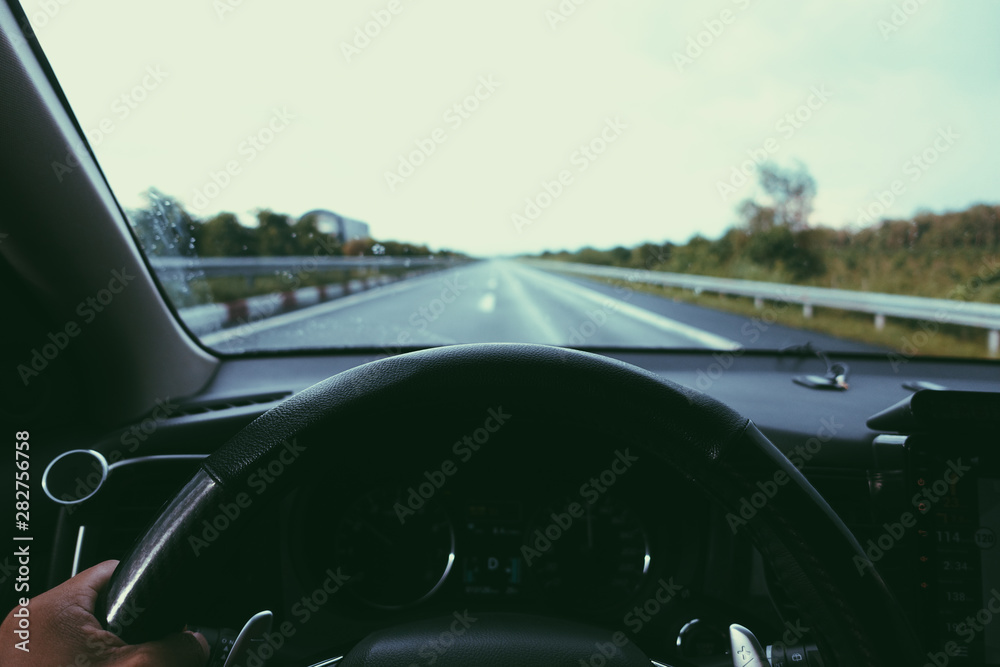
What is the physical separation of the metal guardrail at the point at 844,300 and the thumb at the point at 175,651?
2.73 metres

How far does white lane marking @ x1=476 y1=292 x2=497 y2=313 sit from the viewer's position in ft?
13.7

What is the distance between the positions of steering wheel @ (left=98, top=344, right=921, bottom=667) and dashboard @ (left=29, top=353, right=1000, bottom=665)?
0.86m

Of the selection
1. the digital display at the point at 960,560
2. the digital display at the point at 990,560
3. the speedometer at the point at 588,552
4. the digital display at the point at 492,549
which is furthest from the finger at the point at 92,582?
the digital display at the point at 990,560

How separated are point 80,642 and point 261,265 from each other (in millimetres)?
2287

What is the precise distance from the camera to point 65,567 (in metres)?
2.17

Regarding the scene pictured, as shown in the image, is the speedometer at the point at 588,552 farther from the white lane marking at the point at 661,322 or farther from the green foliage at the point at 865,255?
the green foliage at the point at 865,255

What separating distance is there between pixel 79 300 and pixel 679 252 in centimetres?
258

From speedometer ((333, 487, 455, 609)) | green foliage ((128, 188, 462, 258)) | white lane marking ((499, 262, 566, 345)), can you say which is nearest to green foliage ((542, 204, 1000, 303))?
white lane marking ((499, 262, 566, 345))

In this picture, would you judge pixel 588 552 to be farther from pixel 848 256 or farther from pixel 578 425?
pixel 848 256

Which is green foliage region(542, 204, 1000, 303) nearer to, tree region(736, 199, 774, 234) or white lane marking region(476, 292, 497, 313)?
tree region(736, 199, 774, 234)

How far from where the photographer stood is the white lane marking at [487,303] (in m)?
4.16

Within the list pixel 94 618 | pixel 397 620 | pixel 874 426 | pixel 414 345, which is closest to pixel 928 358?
pixel 874 426

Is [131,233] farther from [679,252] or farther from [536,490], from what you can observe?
[679,252]

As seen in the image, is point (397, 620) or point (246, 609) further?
point (246, 609)
